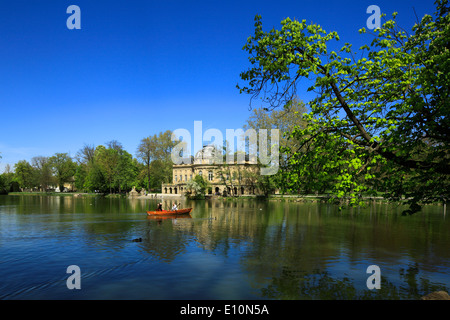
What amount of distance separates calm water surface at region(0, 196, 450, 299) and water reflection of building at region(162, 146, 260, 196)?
48.9 meters

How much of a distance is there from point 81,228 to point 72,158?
103563 millimetres

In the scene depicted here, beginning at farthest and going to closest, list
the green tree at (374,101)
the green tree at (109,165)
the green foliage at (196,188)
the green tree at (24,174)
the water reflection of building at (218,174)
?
the green tree at (24,174), the green tree at (109,165), the green foliage at (196,188), the water reflection of building at (218,174), the green tree at (374,101)

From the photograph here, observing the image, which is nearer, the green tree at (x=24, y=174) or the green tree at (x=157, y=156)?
the green tree at (x=157, y=156)

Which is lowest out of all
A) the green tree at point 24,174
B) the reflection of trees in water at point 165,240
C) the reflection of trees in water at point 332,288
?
the reflection of trees in water at point 165,240

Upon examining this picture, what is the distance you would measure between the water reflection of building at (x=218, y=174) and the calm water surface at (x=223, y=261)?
48872mm

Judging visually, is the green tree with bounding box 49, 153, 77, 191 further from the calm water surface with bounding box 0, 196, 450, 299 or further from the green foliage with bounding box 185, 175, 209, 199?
the calm water surface with bounding box 0, 196, 450, 299

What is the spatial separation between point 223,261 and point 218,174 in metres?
65.3

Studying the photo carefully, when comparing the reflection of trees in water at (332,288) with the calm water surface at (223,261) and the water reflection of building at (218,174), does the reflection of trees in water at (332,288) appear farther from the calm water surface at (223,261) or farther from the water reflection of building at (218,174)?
the water reflection of building at (218,174)

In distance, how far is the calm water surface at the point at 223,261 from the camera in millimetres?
13945

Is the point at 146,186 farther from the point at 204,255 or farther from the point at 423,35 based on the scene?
the point at 423,35

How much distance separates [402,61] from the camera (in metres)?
9.45

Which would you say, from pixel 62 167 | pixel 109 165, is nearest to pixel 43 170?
pixel 62 167

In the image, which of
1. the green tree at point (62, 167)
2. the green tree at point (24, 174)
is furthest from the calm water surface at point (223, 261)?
the green tree at point (24, 174)

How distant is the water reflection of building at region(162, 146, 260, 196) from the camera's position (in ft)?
263
